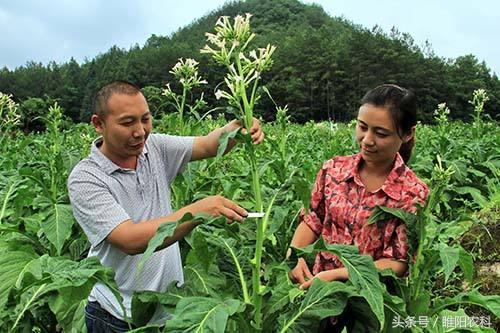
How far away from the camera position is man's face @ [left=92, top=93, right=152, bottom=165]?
7.93 feet

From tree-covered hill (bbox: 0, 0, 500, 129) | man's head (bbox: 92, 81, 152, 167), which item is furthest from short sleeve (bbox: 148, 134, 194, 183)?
tree-covered hill (bbox: 0, 0, 500, 129)

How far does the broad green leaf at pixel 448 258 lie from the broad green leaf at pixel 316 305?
35cm

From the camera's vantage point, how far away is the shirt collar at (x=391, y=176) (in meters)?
2.47

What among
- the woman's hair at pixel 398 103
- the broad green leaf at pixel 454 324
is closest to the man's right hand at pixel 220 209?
the woman's hair at pixel 398 103

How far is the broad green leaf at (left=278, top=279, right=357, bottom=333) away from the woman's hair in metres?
0.72

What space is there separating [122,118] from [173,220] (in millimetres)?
539

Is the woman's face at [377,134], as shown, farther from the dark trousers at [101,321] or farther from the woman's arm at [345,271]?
the dark trousers at [101,321]

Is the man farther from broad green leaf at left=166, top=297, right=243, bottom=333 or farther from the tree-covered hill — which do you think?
the tree-covered hill

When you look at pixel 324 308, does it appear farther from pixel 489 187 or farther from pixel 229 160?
pixel 229 160

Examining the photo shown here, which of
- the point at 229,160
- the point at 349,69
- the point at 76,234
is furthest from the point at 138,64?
the point at 76,234

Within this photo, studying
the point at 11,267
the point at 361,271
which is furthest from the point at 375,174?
the point at 11,267

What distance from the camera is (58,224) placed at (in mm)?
3447

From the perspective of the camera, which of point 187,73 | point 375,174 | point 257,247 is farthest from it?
point 187,73

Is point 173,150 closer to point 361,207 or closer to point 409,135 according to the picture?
point 361,207
